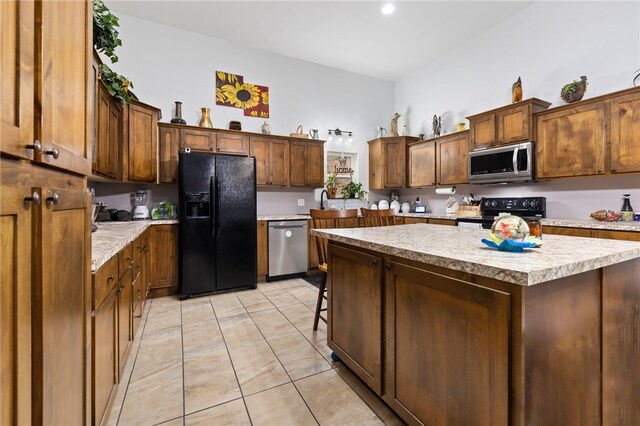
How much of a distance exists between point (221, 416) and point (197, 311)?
5.56ft

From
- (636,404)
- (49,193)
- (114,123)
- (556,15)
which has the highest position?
(556,15)

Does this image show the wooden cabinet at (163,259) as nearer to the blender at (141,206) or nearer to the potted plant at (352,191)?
the blender at (141,206)

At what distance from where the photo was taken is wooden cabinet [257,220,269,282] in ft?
13.5

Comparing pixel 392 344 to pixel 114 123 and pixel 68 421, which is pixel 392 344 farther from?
pixel 114 123

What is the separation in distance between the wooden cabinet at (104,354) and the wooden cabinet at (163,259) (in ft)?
6.58

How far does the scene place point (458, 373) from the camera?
3.67ft

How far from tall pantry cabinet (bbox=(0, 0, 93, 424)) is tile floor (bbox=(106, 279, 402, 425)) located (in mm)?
759

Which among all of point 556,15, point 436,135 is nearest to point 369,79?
point 436,135

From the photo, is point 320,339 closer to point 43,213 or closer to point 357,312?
point 357,312

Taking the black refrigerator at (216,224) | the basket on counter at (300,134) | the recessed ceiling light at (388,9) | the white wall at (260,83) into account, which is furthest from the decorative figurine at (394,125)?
the black refrigerator at (216,224)

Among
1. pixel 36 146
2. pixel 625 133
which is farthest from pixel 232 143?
pixel 625 133

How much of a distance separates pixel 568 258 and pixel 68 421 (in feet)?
5.64

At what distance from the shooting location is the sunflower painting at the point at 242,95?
450 cm

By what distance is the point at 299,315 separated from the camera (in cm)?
292
